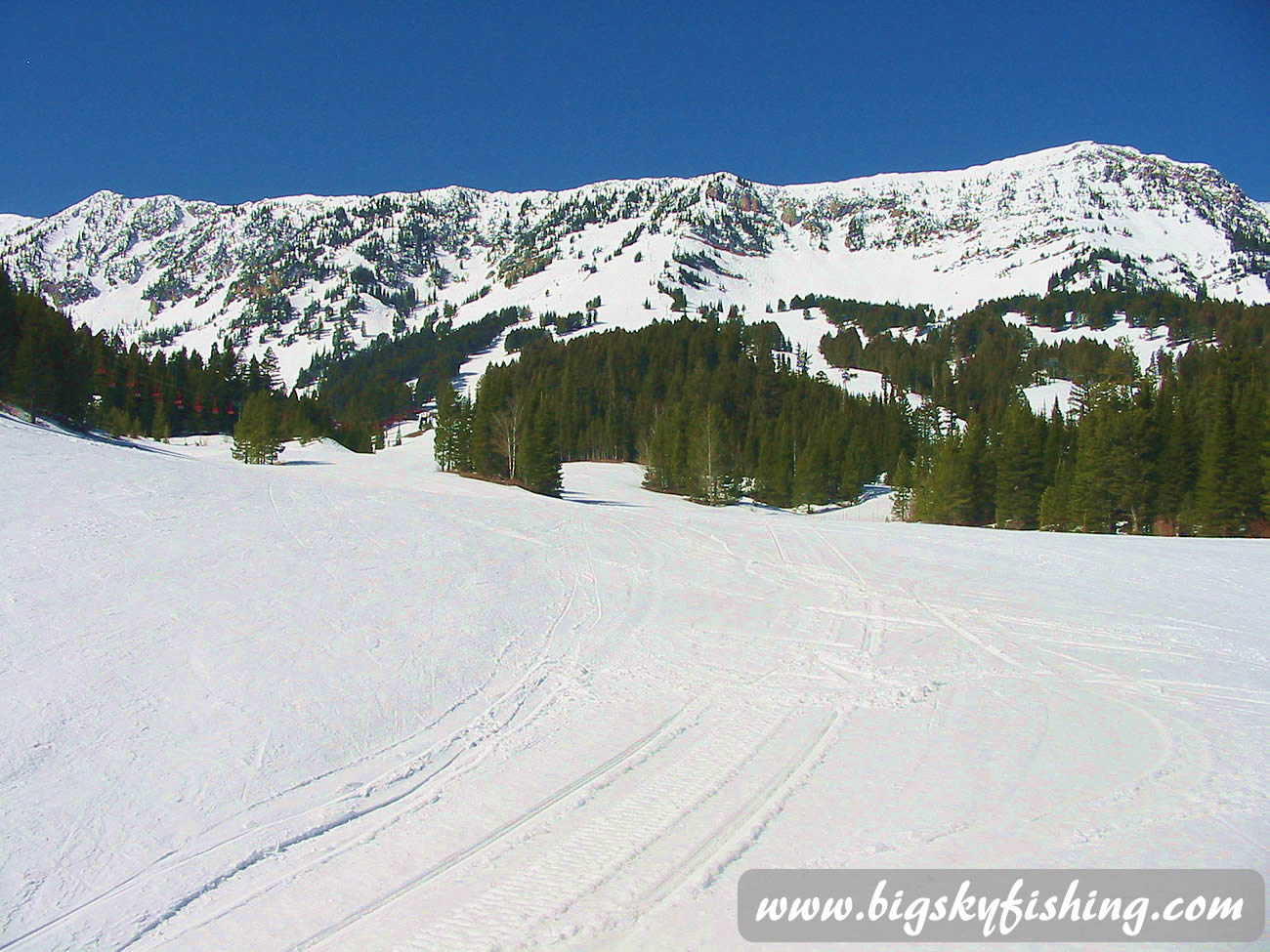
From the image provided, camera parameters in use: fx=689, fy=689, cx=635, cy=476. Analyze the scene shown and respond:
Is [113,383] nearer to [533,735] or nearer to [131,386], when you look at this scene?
[131,386]

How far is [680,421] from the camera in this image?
66.4 m

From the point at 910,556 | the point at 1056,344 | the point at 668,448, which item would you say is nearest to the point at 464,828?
the point at 910,556

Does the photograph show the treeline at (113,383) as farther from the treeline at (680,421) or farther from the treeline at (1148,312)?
Answer: the treeline at (1148,312)

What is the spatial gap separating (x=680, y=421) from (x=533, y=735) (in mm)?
60837

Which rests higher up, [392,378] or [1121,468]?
[392,378]

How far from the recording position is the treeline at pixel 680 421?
173ft

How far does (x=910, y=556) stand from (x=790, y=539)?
10.5 ft

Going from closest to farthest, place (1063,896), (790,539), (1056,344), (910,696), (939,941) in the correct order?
(939,941)
(1063,896)
(910,696)
(790,539)
(1056,344)

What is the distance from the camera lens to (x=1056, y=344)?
139 meters

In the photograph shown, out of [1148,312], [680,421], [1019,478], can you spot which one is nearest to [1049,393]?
[1148,312]

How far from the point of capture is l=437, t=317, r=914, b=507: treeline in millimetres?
52625

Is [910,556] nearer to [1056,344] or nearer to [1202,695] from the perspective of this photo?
[1202,695]

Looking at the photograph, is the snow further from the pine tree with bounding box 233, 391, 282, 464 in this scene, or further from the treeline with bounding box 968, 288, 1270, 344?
the pine tree with bounding box 233, 391, 282, 464

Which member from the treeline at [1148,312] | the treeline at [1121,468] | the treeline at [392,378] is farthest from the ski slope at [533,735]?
the treeline at [1148,312]
